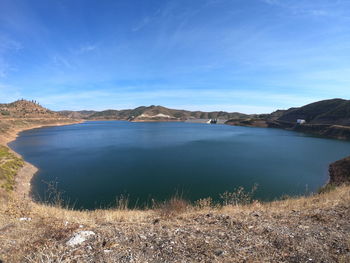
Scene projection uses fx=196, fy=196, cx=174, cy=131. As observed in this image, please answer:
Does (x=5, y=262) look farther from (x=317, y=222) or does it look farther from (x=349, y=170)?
(x=349, y=170)

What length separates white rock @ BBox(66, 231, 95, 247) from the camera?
3.27 metres

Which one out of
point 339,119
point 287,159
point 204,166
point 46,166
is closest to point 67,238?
point 204,166

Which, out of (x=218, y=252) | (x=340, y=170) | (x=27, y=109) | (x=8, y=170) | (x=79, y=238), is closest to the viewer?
(x=218, y=252)

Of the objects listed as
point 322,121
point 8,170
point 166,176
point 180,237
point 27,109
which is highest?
point 27,109

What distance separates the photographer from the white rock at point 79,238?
129 inches

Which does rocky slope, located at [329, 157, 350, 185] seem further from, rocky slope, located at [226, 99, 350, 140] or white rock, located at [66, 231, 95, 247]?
rocky slope, located at [226, 99, 350, 140]

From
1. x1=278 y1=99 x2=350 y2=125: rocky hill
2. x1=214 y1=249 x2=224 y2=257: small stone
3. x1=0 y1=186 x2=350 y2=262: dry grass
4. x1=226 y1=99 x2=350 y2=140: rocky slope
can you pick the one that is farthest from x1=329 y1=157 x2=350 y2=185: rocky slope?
x1=278 y1=99 x2=350 y2=125: rocky hill

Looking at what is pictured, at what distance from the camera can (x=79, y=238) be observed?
3.41m

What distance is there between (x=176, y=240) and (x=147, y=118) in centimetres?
16976

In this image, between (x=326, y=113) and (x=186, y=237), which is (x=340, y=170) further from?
(x=326, y=113)

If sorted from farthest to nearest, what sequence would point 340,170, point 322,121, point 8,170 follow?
point 322,121, point 340,170, point 8,170

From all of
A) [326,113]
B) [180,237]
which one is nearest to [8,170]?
[180,237]

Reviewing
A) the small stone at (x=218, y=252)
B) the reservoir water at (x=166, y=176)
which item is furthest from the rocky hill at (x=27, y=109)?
the small stone at (x=218, y=252)

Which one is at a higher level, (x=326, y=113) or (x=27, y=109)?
(x=27, y=109)
